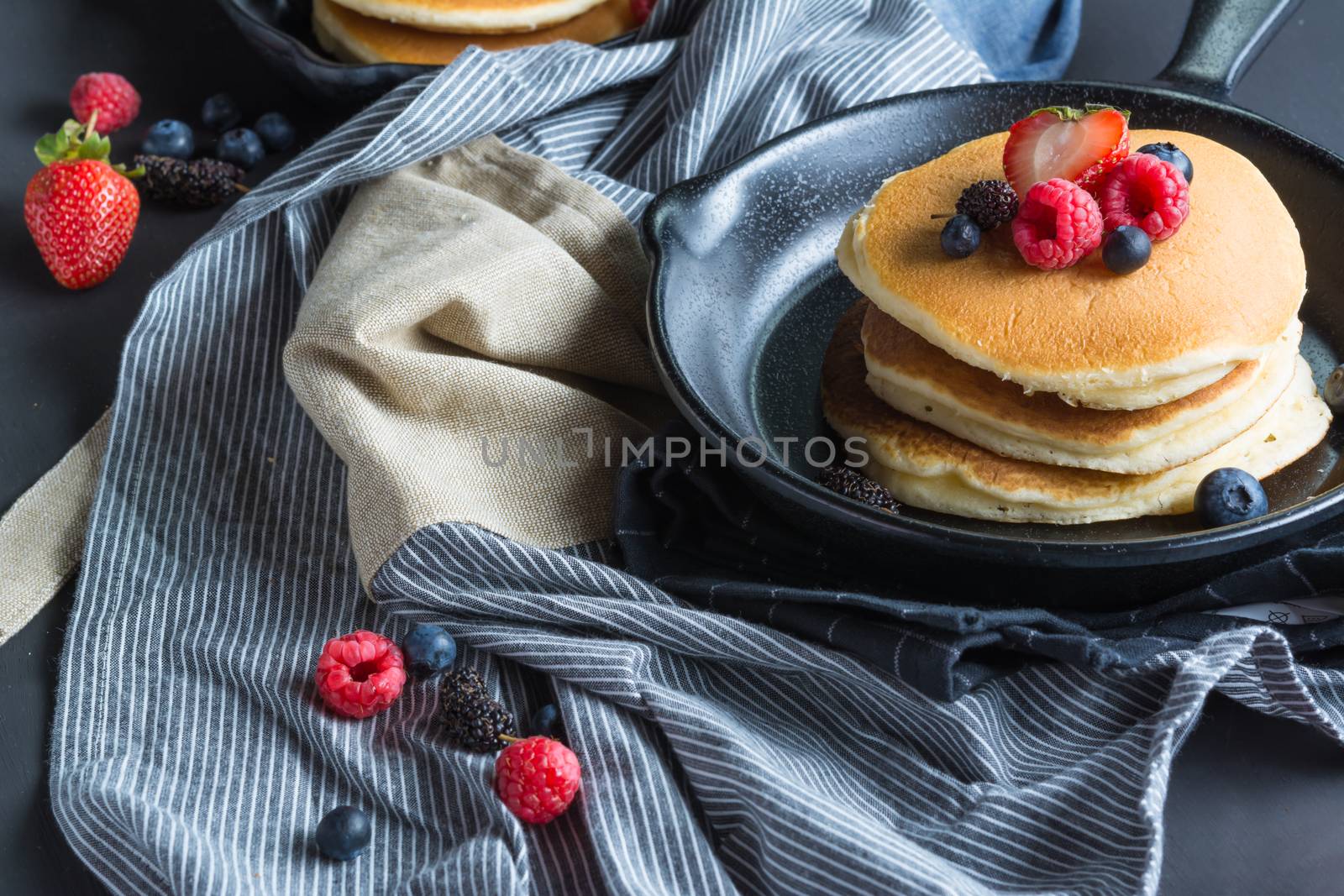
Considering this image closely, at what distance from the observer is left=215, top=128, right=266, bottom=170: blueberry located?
7.97 feet

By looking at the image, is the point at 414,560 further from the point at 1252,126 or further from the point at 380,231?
the point at 1252,126

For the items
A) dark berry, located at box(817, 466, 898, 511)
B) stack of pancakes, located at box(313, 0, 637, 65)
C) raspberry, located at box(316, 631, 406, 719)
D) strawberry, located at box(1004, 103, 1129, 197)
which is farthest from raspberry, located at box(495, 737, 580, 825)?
stack of pancakes, located at box(313, 0, 637, 65)

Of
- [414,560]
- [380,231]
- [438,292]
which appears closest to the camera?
[414,560]

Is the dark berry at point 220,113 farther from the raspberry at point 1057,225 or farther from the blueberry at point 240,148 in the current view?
the raspberry at point 1057,225

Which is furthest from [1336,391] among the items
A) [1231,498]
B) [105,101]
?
[105,101]

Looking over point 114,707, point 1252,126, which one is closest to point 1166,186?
point 1252,126

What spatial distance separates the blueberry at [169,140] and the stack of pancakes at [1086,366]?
138cm

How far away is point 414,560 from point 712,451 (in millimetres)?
394

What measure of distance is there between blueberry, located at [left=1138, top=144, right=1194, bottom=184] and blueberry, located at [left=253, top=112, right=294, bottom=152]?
5.10 ft

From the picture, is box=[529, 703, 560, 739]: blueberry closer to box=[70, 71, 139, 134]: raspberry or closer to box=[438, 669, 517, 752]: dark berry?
box=[438, 669, 517, 752]: dark berry

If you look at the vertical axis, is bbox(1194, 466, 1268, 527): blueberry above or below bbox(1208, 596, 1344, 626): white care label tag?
above

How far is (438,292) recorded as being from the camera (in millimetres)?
1805

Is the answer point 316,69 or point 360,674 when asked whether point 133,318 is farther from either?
point 360,674

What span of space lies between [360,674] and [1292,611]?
108 centimetres
